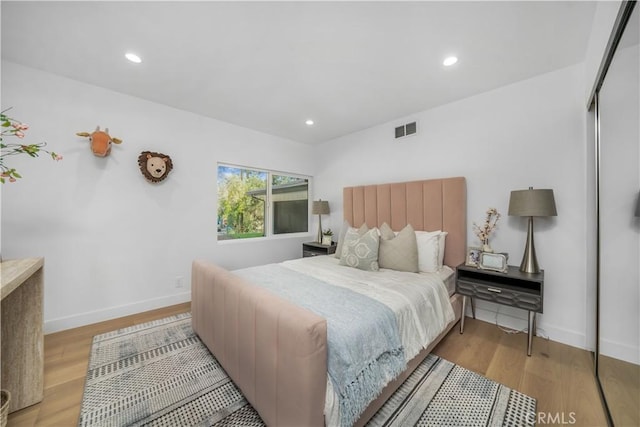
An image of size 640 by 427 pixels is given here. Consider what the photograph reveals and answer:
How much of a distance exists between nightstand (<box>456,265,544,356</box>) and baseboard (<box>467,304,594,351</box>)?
203 millimetres

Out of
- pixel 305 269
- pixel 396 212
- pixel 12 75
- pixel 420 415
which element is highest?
pixel 12 75

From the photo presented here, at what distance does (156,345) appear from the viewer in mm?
2162

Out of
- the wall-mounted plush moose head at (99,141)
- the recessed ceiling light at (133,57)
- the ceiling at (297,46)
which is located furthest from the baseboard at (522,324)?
the wall-mounted plush moose head at (99,141)

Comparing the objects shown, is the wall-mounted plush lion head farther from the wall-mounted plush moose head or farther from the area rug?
the area rug

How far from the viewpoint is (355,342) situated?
1276 mm

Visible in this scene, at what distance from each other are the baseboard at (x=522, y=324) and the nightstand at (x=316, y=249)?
1961mm

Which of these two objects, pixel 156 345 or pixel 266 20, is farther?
pixel 156 345

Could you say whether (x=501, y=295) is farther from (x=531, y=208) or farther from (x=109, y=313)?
(x=109, y=313)

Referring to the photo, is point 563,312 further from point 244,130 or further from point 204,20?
point 244,130

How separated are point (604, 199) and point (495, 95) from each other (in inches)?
58.6

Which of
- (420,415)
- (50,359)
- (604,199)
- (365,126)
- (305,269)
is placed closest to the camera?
(420,415)

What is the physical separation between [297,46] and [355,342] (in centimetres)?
215

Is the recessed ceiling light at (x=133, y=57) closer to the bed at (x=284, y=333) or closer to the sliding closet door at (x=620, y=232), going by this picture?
the bed at (x=284, y=333)

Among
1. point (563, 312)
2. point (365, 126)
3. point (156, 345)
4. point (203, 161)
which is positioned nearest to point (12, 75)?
point (203, 161)
